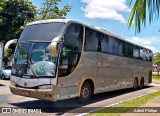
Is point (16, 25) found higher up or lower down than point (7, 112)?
higher up

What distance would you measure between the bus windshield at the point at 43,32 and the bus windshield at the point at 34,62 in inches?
10.7

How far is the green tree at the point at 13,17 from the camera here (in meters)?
30.5

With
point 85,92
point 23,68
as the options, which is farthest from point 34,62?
point 85,92

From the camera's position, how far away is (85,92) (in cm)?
1160

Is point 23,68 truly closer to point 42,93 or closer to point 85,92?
point 42,93

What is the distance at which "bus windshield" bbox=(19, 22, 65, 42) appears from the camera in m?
9.94

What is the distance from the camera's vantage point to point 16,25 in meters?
31.5


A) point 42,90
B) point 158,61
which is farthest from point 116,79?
point 158,61

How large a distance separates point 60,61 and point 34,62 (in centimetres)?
101

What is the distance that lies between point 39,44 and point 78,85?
2489mm

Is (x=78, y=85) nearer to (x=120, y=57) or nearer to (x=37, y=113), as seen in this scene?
(x=37, y=113)

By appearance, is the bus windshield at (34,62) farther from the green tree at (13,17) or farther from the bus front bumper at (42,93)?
the green tree at (13,17)

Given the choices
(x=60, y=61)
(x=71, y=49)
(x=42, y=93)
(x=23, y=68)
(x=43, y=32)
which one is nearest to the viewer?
(x=42, y=93)

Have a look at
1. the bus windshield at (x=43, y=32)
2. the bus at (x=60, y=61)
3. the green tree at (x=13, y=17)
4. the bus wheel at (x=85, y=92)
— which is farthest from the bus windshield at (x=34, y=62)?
the green tree at (x=13, y=17)
